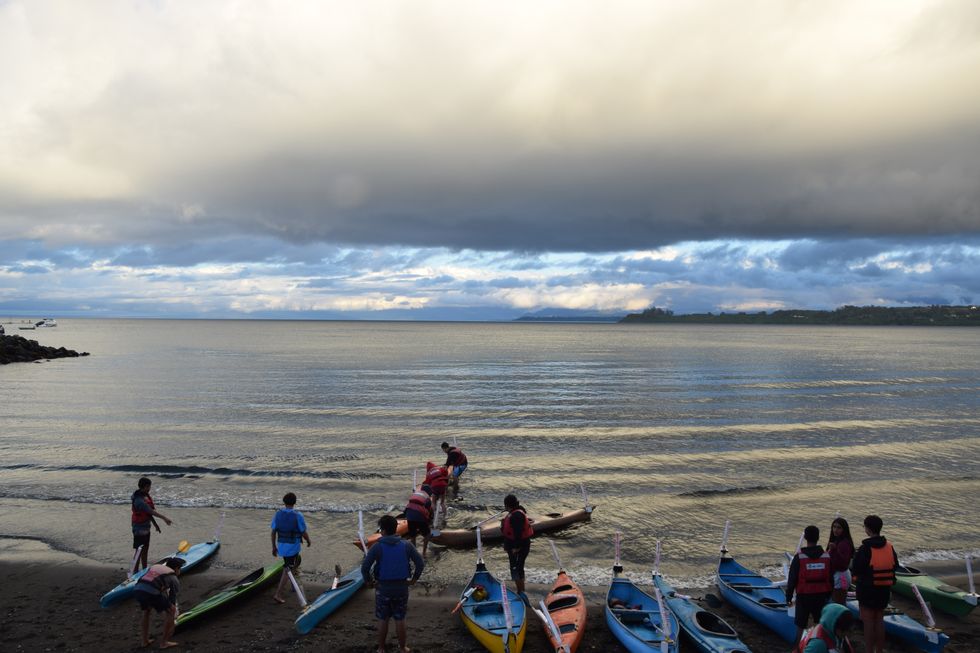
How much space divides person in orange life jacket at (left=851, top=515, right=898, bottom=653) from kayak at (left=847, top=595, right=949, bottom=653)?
344 millimetres

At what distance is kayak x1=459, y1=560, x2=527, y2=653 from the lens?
10.9 metres

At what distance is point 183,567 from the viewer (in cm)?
1472

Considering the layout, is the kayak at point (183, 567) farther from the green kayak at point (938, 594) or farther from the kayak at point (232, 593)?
the green kayak at point (938, 594)

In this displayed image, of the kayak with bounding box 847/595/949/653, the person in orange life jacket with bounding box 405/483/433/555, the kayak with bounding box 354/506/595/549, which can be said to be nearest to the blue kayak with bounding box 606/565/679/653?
the kayak with bounding box 847/595/949/653

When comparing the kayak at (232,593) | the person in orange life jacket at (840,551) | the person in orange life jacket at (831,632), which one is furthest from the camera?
the kayak at (232,593)

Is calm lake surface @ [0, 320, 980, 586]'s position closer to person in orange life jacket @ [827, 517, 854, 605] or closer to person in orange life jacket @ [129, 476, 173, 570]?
person in orange life jacket @ [129, 476, 173, 570]

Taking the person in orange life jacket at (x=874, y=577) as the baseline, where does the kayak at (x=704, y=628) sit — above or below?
below

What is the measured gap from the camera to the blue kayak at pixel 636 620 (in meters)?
10.8

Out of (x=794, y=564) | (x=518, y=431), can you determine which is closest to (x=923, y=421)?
(x=518, y=431)

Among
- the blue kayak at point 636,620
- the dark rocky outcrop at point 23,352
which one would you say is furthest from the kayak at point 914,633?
the dark rocky outcrop at point 23,352

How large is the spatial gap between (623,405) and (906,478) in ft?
67.4

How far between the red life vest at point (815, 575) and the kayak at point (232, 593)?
11.2m

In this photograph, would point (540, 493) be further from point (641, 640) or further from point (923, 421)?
point (923, 421)

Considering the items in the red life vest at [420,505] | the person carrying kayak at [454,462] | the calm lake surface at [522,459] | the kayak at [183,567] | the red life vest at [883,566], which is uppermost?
the red life vest at [883,566]
